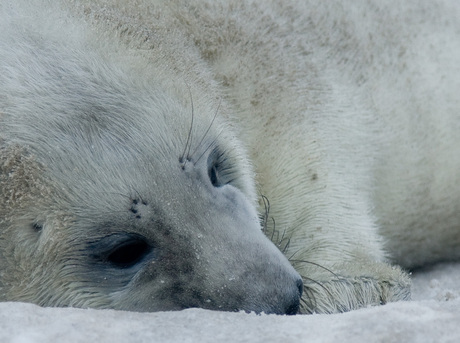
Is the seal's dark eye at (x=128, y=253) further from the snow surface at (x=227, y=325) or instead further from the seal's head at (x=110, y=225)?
the snow surface at (x=227, y=325)

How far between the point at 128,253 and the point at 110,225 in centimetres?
11

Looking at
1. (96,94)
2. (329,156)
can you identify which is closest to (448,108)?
(329,156)

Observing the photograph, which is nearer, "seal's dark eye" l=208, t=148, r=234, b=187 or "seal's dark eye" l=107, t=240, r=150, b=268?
"seal's dark eye" l=107, t=240, r=150, b=268

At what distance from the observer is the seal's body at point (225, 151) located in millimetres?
2213

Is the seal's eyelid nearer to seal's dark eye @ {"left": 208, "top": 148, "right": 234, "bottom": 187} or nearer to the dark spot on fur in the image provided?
the dark spot on fur

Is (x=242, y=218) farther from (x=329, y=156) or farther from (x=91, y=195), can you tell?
(x=329, y=156)

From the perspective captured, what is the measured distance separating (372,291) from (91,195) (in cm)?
120

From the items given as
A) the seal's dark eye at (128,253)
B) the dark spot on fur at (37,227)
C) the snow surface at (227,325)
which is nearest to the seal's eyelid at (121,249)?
the seal's dark eye at (128,253)

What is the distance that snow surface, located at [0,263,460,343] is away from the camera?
1.70m

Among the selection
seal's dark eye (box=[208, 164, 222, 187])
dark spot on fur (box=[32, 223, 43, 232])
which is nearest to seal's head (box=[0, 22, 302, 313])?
dark spot on fur (box=[32, 223, 43, 232])

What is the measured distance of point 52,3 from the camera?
264cm

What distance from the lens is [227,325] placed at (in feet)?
6.03

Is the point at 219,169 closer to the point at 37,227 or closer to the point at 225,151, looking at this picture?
the point at 225,151

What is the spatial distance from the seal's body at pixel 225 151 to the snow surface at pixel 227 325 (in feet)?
0.94
